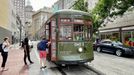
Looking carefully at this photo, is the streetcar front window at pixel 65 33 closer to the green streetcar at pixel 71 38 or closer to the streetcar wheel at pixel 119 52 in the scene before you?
the green streetcar at pixel 71 38

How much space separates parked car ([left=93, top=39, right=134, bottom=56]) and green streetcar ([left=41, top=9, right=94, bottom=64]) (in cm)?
910

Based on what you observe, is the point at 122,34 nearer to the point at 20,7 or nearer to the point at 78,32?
the point at 78,32

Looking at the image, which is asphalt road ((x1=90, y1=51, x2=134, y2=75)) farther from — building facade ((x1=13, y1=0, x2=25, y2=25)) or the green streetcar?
building facade ((x1=13, y1=0, x2=25, y2=25))

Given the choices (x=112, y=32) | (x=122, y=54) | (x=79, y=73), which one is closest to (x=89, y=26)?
(x=79, y=73)

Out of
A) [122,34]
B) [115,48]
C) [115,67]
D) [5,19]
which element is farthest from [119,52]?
[5,19]

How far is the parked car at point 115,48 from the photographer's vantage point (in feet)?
68.3

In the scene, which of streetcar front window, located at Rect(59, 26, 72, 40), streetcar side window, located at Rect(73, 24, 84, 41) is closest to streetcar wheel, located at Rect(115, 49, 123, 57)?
streetcar side window, located at Rect(73, 24, 84, 41)

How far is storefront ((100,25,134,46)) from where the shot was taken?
30.2 m

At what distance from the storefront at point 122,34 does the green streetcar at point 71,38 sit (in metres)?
18.6

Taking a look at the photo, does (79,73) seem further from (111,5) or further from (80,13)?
(111,5)

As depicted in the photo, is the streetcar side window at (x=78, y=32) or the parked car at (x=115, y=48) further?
the parked car at (x=115, y=48)

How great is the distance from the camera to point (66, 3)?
77.7m

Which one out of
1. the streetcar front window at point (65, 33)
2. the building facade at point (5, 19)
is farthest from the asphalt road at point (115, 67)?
the building facade at point (5, 19)

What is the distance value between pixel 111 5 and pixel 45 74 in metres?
15.6
